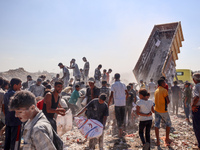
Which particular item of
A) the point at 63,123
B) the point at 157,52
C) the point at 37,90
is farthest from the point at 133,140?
the point at 157,52

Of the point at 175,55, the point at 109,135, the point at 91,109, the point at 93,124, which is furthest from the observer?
the point at 175,55

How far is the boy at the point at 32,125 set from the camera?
1.27 meters

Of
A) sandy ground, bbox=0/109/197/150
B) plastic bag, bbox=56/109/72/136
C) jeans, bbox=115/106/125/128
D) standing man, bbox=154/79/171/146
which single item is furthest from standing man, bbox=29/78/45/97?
standing man, bbox=154/79/171/146

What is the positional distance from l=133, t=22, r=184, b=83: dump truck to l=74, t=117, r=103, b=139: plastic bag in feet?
23.4

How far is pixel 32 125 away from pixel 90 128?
198 cm

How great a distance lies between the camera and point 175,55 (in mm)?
9789

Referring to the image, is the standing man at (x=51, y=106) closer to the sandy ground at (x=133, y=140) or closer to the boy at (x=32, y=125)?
the sandy ground at (x=133, y=140)

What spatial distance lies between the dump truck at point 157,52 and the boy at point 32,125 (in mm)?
8930

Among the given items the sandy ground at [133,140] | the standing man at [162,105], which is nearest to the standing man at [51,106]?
the sandy ground at [133,140]

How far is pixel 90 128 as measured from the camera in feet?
10.4

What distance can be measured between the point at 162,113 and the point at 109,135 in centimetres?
183

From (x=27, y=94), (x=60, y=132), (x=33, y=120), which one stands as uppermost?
(x=27, y=94)

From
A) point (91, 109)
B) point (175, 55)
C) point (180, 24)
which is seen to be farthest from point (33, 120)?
point (180, 24)

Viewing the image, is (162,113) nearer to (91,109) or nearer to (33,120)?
(91,109)
